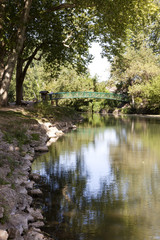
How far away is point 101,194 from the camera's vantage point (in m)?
7.55

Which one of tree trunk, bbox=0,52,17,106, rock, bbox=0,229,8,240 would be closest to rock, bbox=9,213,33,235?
rock, bbox=0,229,8,240

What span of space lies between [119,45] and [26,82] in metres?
36.3

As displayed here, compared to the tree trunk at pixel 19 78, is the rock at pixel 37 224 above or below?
below

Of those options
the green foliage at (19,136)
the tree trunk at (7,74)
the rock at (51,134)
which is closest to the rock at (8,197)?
the green foliage at (19,136)

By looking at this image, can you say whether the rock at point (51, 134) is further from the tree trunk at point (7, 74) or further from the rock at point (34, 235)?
the rock at point (34, 235)

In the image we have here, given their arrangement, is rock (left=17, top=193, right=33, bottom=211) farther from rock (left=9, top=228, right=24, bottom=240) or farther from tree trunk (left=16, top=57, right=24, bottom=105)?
tree trunk (left=16, top=57, right=24, bottom=105)

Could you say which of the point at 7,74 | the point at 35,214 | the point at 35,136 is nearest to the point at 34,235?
the point at 35,214

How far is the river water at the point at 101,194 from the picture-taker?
5.53 metres

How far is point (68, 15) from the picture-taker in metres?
26.1

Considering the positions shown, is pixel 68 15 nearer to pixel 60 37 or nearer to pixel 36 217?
pixel 60 37

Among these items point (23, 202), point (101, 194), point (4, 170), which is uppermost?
point (4, 170)

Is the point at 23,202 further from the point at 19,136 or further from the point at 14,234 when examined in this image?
the point at 19,136

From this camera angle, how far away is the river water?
553 centimetres

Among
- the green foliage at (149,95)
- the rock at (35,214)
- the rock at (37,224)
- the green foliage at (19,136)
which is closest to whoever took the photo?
the rock at (37,224)
